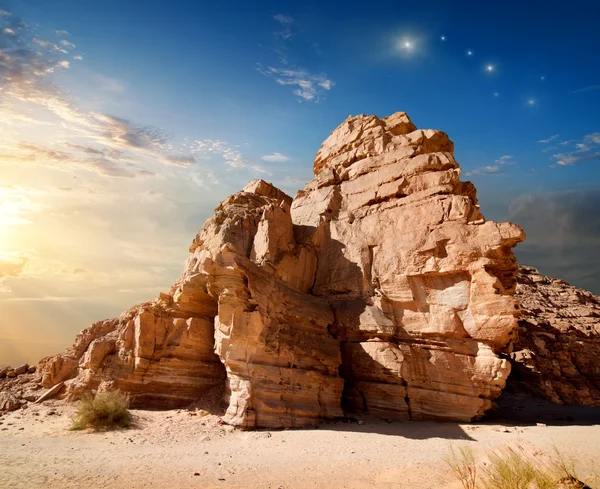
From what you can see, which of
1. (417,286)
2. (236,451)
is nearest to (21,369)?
(236,451)

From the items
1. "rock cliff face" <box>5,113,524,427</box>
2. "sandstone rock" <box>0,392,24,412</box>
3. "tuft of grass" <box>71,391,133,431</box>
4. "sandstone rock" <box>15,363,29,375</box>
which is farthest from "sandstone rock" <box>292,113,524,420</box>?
"sandstone rock" <box>15,363,29,375</box>

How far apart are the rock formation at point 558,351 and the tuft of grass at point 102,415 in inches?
952

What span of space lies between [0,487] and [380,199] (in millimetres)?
17955

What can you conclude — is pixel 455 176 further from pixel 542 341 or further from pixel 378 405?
pixel 542 341

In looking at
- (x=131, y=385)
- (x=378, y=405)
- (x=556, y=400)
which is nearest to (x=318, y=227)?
(x=378, y=405)

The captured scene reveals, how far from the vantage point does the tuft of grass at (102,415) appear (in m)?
12.7

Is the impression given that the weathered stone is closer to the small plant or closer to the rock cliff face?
the rock cliff face

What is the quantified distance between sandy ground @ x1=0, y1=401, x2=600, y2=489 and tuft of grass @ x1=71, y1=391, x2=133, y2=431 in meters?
0.43

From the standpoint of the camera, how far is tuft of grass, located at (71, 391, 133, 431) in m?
12.7

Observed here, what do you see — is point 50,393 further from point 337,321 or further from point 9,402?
point 337,321

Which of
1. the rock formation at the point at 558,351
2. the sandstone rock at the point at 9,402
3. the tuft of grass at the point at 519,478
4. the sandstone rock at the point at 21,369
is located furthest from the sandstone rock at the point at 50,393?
the rock formation at the point at 558,351

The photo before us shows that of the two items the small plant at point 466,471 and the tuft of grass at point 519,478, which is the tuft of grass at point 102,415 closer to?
the small plant at point 466,471

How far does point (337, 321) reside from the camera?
17.7 metres

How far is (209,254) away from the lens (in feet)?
53.4
